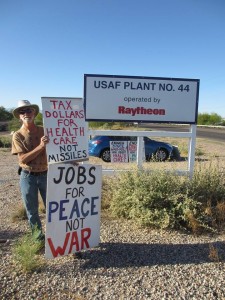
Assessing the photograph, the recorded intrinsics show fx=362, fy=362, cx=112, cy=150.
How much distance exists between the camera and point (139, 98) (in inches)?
264

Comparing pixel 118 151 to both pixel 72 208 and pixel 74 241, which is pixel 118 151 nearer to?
pixel 72 208

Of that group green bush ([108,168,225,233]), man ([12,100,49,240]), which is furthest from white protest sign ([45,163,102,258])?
green bush ([108,168,225,233])

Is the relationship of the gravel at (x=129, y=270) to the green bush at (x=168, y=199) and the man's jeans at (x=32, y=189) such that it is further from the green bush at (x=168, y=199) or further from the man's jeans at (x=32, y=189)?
the man's jeans at (x=32, y=189)

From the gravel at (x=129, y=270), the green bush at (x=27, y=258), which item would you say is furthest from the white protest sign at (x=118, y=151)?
the green bush at (x=27, y=258)

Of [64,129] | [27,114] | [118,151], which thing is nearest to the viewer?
[64,129]

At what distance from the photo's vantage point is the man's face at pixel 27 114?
14.6ft

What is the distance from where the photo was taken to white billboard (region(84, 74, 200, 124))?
6621 mm

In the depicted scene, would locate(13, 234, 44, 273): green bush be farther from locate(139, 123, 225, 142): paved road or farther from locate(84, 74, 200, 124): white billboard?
locate(139, 123, 225, 142): paved road

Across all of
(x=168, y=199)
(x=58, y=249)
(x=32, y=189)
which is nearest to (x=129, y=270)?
(x=58, y=249)

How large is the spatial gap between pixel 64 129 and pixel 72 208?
0.96 metres

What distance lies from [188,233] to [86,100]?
2959 millimetres

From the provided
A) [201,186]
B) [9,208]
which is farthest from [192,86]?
[9,208]

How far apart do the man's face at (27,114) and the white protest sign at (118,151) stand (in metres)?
3.00

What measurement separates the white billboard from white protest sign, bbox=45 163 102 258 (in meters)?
2.37
